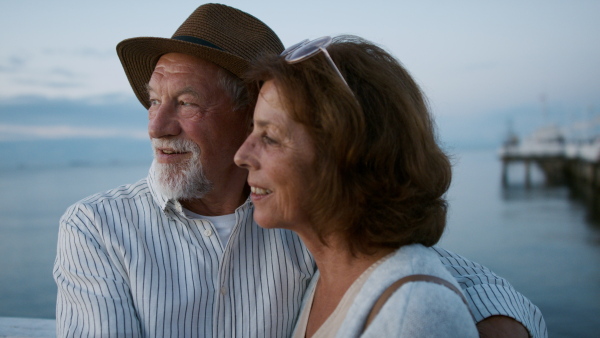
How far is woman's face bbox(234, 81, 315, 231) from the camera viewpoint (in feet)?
5.38

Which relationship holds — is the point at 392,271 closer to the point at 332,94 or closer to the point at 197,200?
the point at 332,94

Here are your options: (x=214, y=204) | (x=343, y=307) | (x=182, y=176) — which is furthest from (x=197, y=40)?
(x=343, y=307)

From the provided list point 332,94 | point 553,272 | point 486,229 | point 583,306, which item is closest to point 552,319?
point 583,306

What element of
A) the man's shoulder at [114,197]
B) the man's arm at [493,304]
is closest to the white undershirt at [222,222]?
the man's shoulder at [114,197]

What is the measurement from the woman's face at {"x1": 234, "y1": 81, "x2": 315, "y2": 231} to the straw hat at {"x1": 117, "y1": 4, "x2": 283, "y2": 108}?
0.63 m

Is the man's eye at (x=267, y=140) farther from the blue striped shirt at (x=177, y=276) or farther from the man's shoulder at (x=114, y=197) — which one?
the man's shoulder at (x=114, y=197)

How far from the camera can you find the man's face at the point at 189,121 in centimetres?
228

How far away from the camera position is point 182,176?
7.26 feet

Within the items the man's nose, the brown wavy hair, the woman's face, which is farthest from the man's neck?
the brown wavy hair

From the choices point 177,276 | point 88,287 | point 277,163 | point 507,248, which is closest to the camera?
point 277,163

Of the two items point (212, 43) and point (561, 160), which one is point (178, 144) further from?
point (561, 160)

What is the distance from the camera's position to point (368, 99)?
1577 millimetres

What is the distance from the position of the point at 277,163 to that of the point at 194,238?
647 mm

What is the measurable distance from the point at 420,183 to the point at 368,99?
0.29 meters
